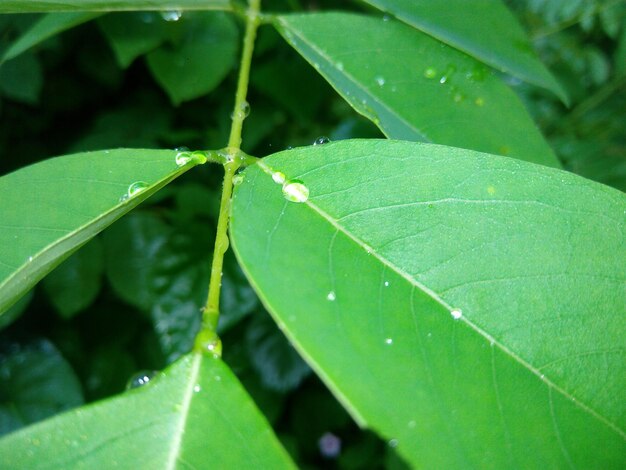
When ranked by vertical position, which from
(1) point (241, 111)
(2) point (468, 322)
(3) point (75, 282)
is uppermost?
(1) point (241, 111)

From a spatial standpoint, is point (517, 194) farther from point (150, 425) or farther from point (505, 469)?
point (150, 425)

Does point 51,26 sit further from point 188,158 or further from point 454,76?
point 454,76

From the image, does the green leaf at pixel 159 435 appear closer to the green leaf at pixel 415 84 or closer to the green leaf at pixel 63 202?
the green leaf at pixel 63 202

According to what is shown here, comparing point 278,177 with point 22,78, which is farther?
point 22,78

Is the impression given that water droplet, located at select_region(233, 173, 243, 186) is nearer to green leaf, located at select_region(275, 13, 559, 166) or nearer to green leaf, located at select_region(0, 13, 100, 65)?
green leaf, located at select_region(275, 13, 559, 166)

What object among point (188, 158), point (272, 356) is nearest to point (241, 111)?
point (188, 158)

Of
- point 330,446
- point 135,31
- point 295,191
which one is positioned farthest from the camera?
point 330,446

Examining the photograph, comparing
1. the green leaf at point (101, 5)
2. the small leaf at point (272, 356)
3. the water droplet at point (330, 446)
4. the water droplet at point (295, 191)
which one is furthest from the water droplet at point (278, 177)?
the water droplet at point (330, 446)

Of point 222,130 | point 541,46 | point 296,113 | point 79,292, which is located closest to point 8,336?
point 79,292
